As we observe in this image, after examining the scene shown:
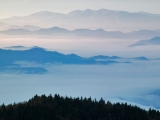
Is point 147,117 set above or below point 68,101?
below

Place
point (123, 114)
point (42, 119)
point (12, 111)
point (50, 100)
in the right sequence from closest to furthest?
1. point (42, 119)
2. point (12, 111)
3. point (123, 114)
4. point (50, 100)

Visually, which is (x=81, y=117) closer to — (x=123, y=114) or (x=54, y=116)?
(x=54, y=116)

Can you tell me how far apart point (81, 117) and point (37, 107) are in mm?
1958

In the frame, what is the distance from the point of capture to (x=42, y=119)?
11.1 meters

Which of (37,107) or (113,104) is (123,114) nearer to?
(113,104)

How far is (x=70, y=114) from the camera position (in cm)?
1199

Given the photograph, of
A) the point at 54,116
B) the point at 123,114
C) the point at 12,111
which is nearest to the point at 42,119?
the point at 54,116

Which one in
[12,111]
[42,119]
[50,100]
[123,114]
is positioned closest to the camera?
[42,119]

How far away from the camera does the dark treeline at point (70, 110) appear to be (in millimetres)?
11523

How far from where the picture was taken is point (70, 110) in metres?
12.6

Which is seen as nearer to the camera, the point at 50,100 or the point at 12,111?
the point at 12,111

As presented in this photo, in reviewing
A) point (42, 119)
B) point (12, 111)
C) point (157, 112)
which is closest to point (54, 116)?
point (42, 119)

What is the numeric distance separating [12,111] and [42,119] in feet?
5.22

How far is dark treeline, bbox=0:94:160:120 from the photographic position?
11.5m
